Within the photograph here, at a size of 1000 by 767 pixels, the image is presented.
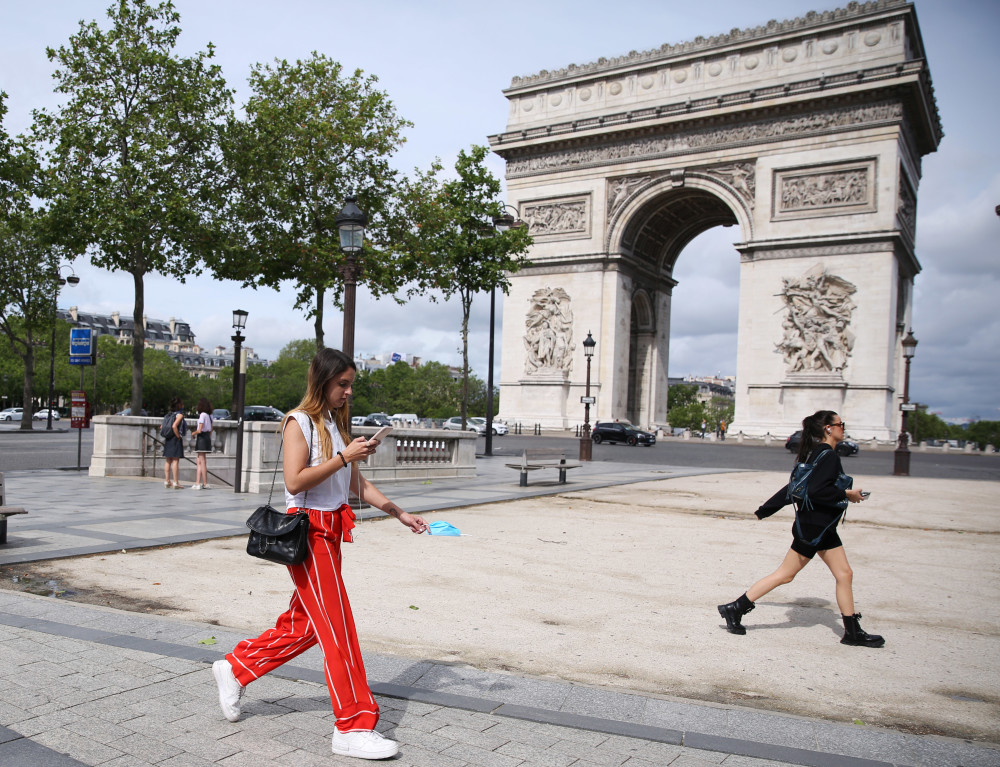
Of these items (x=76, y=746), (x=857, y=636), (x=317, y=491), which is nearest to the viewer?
(x=76, y=746)

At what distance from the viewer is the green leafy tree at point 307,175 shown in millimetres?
23891

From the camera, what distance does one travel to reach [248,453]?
1484cm

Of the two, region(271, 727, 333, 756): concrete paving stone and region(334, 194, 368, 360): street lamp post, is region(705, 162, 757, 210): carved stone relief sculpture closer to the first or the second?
region(334, 194, 368, 360): street lamp post

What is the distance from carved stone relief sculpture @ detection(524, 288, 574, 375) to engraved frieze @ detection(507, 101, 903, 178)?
692 centimetres

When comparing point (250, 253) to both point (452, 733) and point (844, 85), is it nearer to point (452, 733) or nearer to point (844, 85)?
point (452, 733)

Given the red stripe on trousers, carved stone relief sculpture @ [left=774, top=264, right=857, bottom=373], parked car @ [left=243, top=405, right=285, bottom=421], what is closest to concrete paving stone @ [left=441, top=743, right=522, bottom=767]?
the red stripe on trousers

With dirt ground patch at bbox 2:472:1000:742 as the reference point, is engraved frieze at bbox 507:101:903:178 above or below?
above

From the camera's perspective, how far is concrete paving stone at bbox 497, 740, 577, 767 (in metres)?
3.60

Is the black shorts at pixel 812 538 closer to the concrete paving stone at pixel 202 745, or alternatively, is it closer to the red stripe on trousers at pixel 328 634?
the red stripe on trousers at pixel 328 634

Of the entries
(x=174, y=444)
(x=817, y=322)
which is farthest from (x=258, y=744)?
(x=817, y=322)

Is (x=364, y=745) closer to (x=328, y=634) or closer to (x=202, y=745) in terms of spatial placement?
(x=328, y=634)

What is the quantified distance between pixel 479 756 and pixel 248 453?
39.4 feet

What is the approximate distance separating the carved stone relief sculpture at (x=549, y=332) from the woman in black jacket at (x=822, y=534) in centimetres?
3784

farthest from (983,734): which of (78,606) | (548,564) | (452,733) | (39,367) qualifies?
(39,367)
